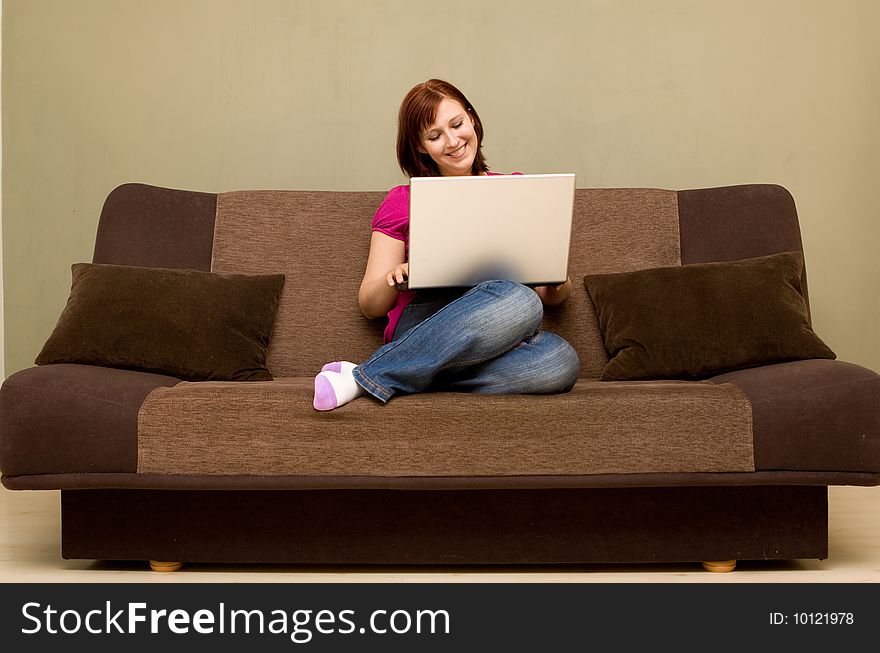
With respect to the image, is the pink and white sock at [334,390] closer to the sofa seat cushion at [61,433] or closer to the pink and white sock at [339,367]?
the pink and white sock at [339,367]

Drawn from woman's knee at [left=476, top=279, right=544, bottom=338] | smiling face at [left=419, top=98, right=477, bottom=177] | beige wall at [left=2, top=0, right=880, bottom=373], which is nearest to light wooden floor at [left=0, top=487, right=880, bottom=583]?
woman's knee at [left=476, top=279, right=544, bottom=338]

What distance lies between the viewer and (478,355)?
6.89 feet

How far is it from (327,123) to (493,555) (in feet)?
5.78

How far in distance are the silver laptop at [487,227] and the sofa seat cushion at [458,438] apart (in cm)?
31

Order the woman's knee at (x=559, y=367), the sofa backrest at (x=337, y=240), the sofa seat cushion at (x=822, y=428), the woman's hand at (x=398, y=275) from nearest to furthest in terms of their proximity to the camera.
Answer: the sofa seat cushion at (x=822, y=428), the woman's knee at (x=559, y=367), the woman's hand at (x=398, y=275), the sofa backrest at (x=337, y=240)

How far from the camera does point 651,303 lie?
2.50m

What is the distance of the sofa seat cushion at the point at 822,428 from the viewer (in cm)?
199

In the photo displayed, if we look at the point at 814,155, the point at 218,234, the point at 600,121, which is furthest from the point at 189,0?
the point at 814,155

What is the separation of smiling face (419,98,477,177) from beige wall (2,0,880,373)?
0.87 meters

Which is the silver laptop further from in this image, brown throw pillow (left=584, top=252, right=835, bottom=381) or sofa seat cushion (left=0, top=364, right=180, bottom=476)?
sofa seat cushion (left=0, top=364, right=180, bottom=476)

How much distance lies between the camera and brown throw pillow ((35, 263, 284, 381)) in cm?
233

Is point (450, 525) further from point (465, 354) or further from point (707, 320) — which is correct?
point (707, 320)
